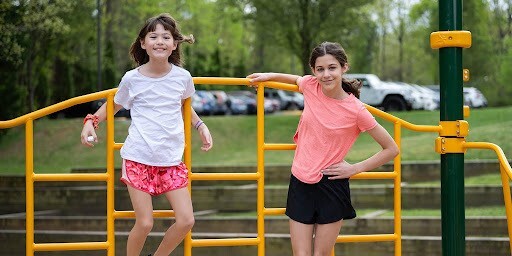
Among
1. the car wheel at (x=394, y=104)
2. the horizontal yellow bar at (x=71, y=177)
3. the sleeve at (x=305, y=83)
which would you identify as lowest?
the horizontal yellow bar at (x=71, y=177)

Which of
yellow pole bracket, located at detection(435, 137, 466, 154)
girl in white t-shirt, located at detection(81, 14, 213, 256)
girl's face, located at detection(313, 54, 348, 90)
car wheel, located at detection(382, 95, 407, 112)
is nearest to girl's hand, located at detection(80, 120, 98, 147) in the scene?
girl in white t-shirt, located at detection(81, 14, 213, 256)

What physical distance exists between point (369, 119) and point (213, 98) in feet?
101

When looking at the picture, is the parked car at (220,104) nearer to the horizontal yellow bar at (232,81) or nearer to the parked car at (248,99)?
the parked car at (248,99)

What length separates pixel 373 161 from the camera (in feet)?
16.6

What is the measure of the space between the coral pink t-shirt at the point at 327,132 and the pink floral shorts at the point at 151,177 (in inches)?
23.8

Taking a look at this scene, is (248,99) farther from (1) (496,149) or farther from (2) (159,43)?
(2) (159,43)

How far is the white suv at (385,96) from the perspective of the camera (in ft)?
95.0

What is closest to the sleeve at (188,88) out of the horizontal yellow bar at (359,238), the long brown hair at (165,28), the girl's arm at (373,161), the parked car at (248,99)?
the long brown hair at (165,28)

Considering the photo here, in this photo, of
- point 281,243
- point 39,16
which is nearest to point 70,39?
point 39,16

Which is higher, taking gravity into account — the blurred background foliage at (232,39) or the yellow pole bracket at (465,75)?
the blurred background foliage at (232,39)

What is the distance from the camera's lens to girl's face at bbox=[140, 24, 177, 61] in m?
4.94

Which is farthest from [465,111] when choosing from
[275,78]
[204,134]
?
[204,134]

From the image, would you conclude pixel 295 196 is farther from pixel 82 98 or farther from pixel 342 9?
pixel 342 9

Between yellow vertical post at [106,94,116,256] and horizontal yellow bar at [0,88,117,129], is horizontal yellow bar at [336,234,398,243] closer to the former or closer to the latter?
yellow vertical post at [106,94,116,256]
